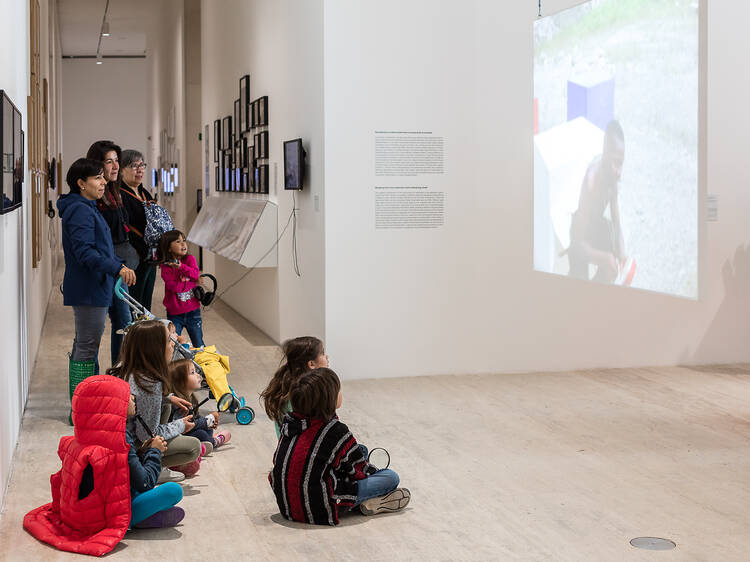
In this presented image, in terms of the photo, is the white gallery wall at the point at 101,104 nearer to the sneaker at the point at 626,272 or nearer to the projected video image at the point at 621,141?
the projected video image at the point at 621,141

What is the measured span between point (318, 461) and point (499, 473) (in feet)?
3.75

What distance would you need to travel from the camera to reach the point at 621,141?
5.27 meters

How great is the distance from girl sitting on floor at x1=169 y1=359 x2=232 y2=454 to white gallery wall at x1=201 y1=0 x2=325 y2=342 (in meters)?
1.98

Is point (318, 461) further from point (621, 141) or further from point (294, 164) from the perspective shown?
point (294, 164)

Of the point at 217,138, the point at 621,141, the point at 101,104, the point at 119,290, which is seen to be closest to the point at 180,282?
the point at 119,290

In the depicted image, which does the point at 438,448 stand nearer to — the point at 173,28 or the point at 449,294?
the point at 449,294

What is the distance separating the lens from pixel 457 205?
6.99m

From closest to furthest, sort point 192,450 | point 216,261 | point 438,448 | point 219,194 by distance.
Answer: point 192,450, point 438,448, point 219,194, point 216,261

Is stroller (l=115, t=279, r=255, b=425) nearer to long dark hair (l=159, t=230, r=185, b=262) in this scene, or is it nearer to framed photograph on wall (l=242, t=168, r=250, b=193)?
long dark hair (l=159, t=230, r=185, b=262)

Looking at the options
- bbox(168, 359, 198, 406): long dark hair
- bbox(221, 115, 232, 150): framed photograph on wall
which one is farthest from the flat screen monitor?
bbox(221, 115, 232, 150): framed photograph on wall

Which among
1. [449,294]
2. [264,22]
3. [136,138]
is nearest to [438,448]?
[449,294]

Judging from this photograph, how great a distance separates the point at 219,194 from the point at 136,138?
14.7 meters

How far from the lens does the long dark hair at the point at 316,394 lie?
12.3ft

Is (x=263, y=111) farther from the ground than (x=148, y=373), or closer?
farther from the ground
